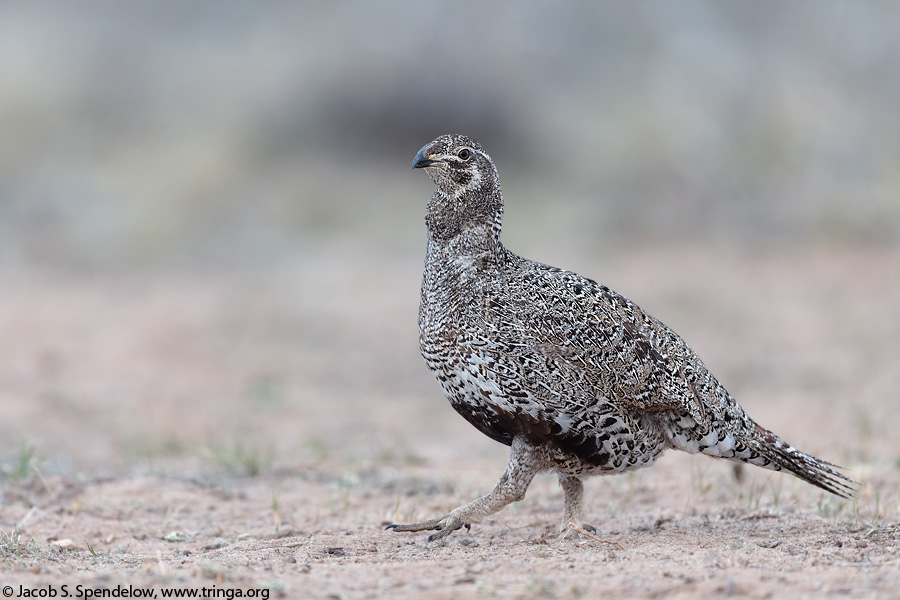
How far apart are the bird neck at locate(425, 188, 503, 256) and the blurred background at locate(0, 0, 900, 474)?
2.56 meters

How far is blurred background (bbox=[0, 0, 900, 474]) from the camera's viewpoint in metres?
9.59

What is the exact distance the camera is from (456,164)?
5.00m

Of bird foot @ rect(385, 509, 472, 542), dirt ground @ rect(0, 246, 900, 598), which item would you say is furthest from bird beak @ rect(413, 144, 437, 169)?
dirt ground @ rect(0, 246, 900, 598)

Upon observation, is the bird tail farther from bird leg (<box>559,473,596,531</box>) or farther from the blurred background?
the blurred background

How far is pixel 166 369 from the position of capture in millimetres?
10586

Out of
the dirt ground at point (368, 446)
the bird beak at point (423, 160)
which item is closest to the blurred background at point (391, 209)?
the dirt ground at point (368, 446)

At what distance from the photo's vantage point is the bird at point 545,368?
179 inches

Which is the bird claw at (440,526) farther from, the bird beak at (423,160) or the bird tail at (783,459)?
the bird beak at (423,160)

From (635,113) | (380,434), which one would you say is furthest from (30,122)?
(380,434)

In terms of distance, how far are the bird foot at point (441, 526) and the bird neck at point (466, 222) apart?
1.22 metres

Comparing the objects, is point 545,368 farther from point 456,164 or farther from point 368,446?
point 368,446

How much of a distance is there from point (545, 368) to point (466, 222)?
887 mm

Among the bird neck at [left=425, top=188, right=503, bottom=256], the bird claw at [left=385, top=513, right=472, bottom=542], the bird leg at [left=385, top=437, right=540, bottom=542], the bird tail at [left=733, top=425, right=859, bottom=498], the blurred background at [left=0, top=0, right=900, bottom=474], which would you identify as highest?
the blurred background at [left=0, top=0, right=900, bottom=474]

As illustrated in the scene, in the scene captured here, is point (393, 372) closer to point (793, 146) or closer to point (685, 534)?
point (685, 534)
